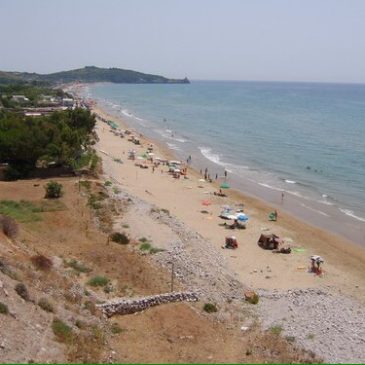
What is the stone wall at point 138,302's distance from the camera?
62.4 ft

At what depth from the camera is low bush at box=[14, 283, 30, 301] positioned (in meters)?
16.6

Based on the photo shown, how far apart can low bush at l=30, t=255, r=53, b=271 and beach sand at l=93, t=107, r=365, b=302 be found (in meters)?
7.34

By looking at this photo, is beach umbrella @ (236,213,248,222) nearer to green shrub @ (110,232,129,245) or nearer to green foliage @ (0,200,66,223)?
green shrub @ (110,232,129,245)

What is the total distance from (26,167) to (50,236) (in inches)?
667

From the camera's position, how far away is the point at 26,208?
30.2 metres

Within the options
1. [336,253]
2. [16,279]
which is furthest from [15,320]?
[336,253]

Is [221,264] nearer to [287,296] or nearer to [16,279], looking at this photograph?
[287,296]

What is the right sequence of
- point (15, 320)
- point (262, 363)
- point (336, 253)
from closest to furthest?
point (15, 320) < point (262, 363) < point (336, 253)

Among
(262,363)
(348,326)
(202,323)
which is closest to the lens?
(262,363)

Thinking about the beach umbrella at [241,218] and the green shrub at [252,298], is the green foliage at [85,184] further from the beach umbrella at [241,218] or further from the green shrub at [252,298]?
the green shrub at [252,298]

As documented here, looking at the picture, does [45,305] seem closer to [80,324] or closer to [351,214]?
[80,324]

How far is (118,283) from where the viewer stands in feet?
70.1

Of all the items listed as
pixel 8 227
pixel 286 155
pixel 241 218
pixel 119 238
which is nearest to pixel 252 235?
pixel 241 218

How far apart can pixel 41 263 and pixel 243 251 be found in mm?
13581
